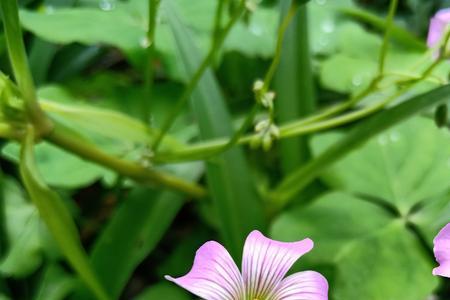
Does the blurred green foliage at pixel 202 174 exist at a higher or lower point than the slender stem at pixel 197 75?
lower

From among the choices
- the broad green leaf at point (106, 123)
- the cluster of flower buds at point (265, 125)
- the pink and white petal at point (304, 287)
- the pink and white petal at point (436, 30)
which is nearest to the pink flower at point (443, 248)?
the pink and white petal at point (304, 287)

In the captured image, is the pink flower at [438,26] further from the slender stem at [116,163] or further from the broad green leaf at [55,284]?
the broad green leaf at [55,284]

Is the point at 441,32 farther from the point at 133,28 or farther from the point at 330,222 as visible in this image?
the point at 133,28

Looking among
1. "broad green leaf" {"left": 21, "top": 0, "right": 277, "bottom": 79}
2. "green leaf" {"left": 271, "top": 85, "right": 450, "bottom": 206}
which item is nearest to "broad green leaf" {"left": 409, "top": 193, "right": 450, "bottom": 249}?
"green leaf" {"left": 271, "top": 85, "right": 450, "bottom": 206}

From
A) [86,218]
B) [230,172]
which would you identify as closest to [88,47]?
[86,218]

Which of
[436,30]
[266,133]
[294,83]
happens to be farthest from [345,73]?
[266,133]

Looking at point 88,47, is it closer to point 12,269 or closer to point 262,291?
point 12,269
